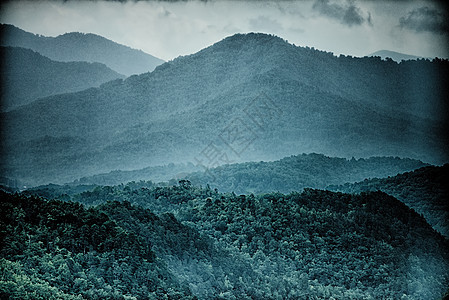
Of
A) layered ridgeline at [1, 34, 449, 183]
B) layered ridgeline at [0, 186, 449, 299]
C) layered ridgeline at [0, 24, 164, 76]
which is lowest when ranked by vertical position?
layered ridgeline at [0, 186, 449, 299]

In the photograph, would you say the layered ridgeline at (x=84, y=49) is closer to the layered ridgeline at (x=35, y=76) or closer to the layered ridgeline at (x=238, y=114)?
the layered ridgeline at (x=35, y=76)

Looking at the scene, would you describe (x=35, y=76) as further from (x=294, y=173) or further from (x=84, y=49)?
(x=294, y=173)

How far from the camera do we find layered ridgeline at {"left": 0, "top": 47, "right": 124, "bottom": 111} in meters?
79.7

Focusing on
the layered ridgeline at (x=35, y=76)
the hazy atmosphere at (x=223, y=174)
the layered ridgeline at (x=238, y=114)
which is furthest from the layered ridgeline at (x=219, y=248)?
the layered ridgeline at (x=35, y=76)

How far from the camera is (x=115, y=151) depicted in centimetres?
6456

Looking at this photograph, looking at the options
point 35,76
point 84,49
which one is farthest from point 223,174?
point 84,49

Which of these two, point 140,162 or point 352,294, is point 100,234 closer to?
point 352,294

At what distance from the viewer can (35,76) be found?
8400 cm

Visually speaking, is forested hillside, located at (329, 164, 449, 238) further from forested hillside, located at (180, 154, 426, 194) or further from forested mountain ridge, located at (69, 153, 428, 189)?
forested mountain ridge, located at (69, 153, 428, 189)

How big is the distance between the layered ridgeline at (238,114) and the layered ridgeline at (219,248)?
35.7 metres

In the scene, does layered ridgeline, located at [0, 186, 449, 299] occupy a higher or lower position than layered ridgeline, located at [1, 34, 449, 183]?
lower

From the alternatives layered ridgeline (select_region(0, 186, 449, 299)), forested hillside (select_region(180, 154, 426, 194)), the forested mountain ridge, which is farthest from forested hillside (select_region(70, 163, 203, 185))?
layered ridgeline (select_region(0, 186, 449, 299))

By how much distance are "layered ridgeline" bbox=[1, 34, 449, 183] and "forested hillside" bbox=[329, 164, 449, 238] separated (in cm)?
2653

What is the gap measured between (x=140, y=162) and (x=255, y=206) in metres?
42.0
